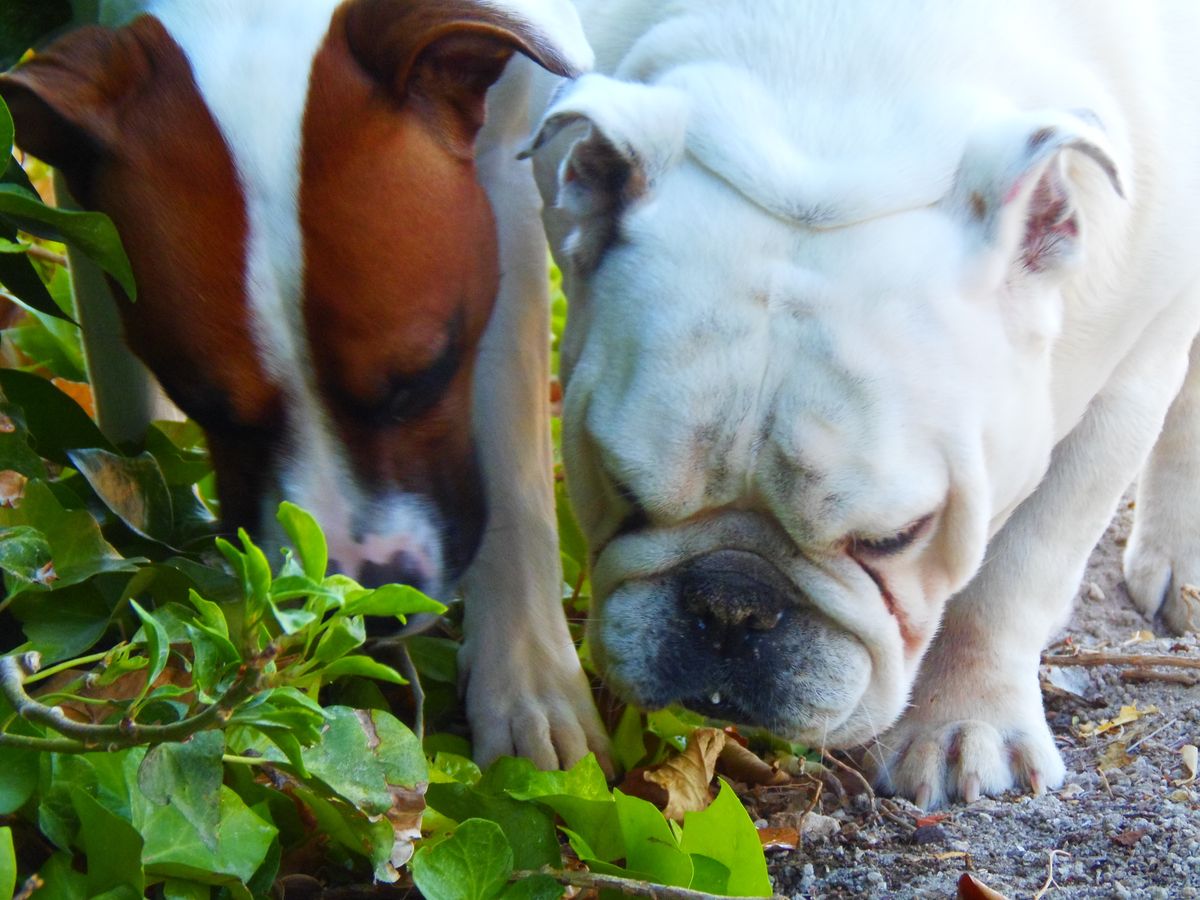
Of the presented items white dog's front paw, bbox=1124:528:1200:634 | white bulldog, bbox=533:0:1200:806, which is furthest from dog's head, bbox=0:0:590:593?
white dog's front paw, bbox=1124:528:1200:634

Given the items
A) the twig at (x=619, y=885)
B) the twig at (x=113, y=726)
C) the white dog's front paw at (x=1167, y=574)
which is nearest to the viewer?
the twig at (x=113, y=726)

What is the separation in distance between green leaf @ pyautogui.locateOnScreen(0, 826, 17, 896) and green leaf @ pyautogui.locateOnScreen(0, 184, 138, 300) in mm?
819

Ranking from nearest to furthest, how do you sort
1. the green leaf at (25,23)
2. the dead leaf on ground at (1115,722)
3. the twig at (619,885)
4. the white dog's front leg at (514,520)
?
1. the twig at (619,885)
2. the green leaf at (25,23)
3. the white dog's front leg at (514,520)
4. the dead leaf on ground at (1115,722)

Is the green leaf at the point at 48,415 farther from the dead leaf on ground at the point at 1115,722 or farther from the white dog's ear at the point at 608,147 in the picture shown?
the dead leaf on ground at the point at 1115,722

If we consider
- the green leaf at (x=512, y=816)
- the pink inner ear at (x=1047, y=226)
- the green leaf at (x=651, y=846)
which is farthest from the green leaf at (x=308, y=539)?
the pink inner ear at (x=1047, y=226)

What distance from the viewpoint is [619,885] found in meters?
1.98

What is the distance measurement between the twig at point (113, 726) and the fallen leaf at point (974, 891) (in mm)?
1078

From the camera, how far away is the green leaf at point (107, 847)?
1729mm

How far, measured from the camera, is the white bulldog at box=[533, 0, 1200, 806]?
2252 millimetres

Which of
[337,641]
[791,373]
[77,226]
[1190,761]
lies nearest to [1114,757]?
[1190,761]

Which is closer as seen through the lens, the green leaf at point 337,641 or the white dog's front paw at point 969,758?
the green leaf at point 337,641

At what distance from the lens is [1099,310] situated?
266cm

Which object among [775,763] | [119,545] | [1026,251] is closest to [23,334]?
[119,545]

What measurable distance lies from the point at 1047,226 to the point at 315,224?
3.69ft
